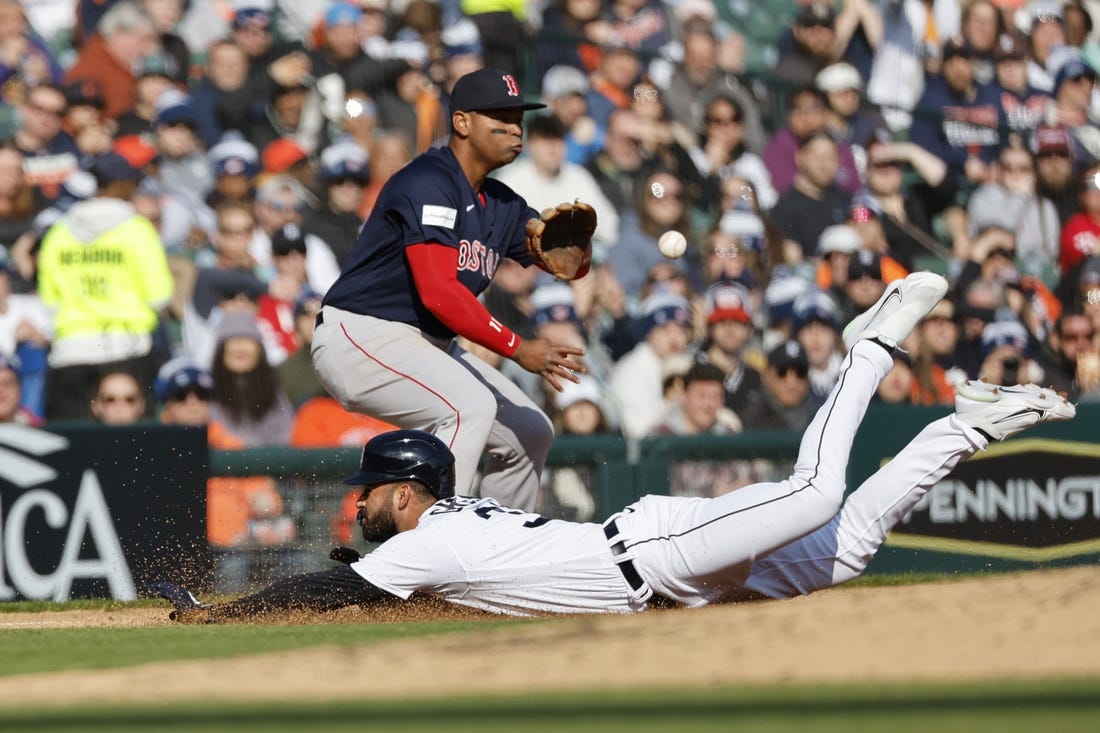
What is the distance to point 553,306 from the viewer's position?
9227 mm

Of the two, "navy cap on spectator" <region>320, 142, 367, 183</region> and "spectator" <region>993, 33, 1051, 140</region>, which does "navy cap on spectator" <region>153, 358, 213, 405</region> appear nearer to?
"navy cap on spectator" <region>320, 142, 367, 183</region>

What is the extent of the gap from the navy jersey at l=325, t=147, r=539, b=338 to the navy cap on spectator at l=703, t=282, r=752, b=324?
9.41 feet

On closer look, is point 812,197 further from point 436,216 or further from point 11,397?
point 11,397

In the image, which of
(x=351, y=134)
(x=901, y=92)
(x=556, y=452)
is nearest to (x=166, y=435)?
(x=556, y=452)

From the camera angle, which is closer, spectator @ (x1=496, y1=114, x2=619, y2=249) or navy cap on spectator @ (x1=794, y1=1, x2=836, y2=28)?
spectator @ (x1=496, y1=114, x2=619, y2=249)

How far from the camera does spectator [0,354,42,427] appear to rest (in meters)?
8.58

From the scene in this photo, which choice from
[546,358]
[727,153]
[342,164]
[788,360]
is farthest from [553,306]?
[546,358]

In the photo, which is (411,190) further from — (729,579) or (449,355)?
(729,579)

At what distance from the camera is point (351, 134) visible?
9.95 m

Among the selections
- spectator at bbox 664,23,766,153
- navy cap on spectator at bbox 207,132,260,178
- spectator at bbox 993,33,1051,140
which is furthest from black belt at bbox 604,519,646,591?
spectator at bbox 993,33,1051,140

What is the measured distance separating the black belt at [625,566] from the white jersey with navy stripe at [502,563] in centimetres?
2

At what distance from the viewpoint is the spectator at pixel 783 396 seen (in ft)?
29.9

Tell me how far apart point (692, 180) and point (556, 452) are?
2465 millimetres

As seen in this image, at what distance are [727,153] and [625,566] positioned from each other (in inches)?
215
